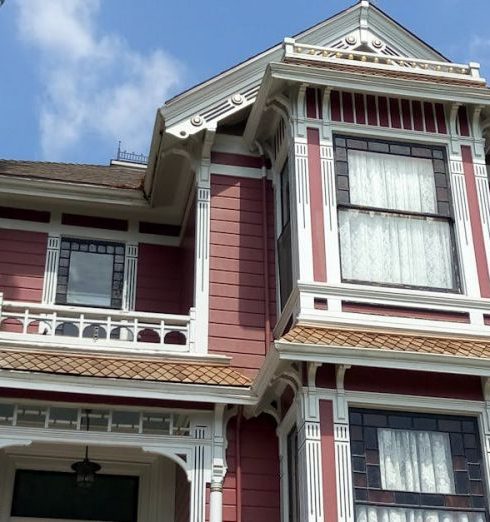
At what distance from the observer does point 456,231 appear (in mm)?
11617

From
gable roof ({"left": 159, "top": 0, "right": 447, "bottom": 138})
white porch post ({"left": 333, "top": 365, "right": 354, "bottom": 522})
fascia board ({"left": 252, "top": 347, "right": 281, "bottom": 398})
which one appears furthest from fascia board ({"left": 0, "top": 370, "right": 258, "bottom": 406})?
gable roof ({"left": 159, "top": 0, "right": 447, "bottom": 138})

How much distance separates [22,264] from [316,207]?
4.80 metres

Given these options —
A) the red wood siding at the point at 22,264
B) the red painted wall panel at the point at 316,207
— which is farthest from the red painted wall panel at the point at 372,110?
the red wood siding at the point at 22,264

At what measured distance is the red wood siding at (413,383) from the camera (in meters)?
10.1

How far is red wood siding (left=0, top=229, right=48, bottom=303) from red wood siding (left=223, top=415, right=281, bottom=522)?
4.16 metres

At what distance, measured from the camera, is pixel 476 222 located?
1172cm

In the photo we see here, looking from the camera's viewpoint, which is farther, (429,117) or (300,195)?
(429,117)

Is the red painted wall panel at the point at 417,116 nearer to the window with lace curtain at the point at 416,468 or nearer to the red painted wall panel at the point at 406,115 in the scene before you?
the red painted wall panel at the point at 406,115

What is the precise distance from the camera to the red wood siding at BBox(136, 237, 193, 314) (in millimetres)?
13938

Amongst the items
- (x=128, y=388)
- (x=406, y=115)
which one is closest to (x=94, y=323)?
(x=128, y=388)

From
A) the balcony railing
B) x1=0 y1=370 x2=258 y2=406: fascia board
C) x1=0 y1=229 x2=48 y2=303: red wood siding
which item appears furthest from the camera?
x1=0 y1=229 x2=48 y2=303: red wood siding

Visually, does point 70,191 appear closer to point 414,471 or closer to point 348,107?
point 348,107

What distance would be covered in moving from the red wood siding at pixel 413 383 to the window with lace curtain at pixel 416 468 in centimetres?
25

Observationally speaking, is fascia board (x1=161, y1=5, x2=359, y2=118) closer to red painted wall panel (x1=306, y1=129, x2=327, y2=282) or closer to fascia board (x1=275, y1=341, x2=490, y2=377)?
red painted wall panel (x1=306, y1=129, x2=327, y2=282)
